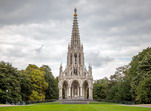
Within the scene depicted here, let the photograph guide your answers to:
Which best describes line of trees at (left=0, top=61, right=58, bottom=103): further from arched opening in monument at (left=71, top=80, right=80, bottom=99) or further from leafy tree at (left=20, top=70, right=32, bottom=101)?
arched opening in monument at (left=71, top=80, right=80, bottom=99)

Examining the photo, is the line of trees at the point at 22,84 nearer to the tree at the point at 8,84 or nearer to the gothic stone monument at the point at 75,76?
the tree at the point at 8,84

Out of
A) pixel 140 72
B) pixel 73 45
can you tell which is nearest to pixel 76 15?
pixel 73 45

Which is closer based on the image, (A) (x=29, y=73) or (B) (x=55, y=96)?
(A) (x=29, y=73)

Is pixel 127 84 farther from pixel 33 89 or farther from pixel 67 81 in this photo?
pixel 33 89

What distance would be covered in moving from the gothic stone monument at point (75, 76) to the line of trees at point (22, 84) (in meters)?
5.60

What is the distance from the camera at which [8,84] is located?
46.9 meters

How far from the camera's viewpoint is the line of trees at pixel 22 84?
153 ft

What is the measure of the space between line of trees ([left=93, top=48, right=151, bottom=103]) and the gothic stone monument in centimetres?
860

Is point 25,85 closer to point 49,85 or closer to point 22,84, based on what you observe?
point 22,84

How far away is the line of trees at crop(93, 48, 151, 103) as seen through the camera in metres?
40.4

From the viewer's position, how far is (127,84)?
63.6 m

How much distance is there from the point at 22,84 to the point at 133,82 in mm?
27826

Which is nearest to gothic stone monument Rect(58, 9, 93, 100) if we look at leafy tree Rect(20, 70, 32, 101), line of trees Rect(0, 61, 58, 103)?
line of trees Rect(0, 61, 58, 103)

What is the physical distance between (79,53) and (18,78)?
2668 centimetres
